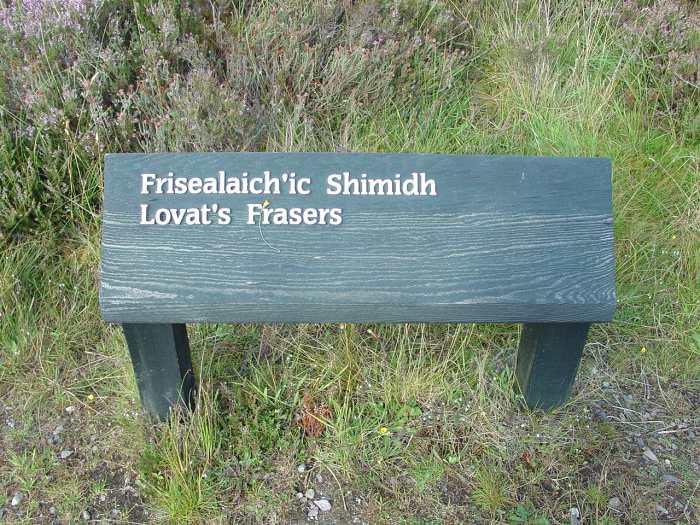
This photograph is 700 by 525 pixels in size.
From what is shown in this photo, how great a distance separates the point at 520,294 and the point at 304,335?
1124 mm

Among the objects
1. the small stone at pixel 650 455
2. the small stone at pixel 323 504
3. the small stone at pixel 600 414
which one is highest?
the small stone at pixel 323 504

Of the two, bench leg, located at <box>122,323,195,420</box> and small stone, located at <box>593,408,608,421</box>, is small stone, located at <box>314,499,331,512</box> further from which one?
small stone, located at <box>593,408,608,421</box>

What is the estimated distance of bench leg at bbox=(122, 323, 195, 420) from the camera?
2.12 metres

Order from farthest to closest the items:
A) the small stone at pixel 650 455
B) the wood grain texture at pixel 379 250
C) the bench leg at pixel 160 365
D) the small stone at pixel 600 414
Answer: the small stone at pixel 600 414, the small stone at pixel 650 455, the bench leg at pixel 160 365, the wood grain texture at pixel 379 250

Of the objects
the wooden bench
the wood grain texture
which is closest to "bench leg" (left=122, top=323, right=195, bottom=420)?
the wooden bench

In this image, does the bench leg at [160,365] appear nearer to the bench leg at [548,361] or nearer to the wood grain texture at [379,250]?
the wood grain texture at [379,250]

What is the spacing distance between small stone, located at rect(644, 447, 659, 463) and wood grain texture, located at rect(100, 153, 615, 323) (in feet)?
2.84

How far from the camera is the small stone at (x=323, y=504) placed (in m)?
2.25

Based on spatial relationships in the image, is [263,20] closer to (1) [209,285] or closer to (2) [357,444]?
(1) [209,285]

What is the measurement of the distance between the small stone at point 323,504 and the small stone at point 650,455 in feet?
4.27

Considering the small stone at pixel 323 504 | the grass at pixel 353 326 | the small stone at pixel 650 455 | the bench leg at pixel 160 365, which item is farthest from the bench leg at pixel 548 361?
the bench leg at pixel 160 365

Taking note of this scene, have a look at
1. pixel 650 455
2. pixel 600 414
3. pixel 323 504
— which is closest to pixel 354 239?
pixel 323 504

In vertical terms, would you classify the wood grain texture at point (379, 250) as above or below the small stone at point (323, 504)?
above

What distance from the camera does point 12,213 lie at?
2.92m
